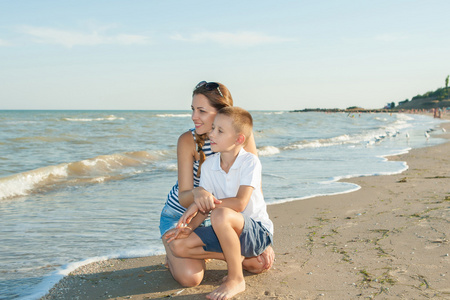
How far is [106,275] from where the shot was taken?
3574 mm

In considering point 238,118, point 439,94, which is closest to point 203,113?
point 238,118

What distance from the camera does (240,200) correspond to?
10.3 ft

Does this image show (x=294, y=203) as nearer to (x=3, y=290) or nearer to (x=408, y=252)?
(x=408, y=252)

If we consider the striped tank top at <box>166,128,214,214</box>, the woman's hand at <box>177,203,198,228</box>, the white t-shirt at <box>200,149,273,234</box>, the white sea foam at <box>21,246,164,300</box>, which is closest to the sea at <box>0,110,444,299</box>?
the white sea foam at <box>21,246,164,300</box>

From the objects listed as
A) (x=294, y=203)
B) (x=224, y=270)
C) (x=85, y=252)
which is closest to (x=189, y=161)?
(x=224, y=270)

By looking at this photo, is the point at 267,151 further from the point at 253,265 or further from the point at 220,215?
the point at 220,215

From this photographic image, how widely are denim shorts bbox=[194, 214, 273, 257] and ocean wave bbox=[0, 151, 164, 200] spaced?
5.43 metres

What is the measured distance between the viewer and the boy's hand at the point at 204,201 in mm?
3111

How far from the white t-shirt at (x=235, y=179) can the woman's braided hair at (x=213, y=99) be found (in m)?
0.17

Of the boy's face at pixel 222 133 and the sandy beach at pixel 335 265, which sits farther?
the boy's face at pixel 222 133

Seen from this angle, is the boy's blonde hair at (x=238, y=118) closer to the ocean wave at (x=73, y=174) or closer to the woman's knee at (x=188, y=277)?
the woman's knee at (x=188, y=277)

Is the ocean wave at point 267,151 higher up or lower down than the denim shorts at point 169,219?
lower down

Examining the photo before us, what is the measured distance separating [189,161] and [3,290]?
5.71 ft

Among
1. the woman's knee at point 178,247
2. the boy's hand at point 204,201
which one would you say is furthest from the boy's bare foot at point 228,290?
the boy's hand at point 204,201
